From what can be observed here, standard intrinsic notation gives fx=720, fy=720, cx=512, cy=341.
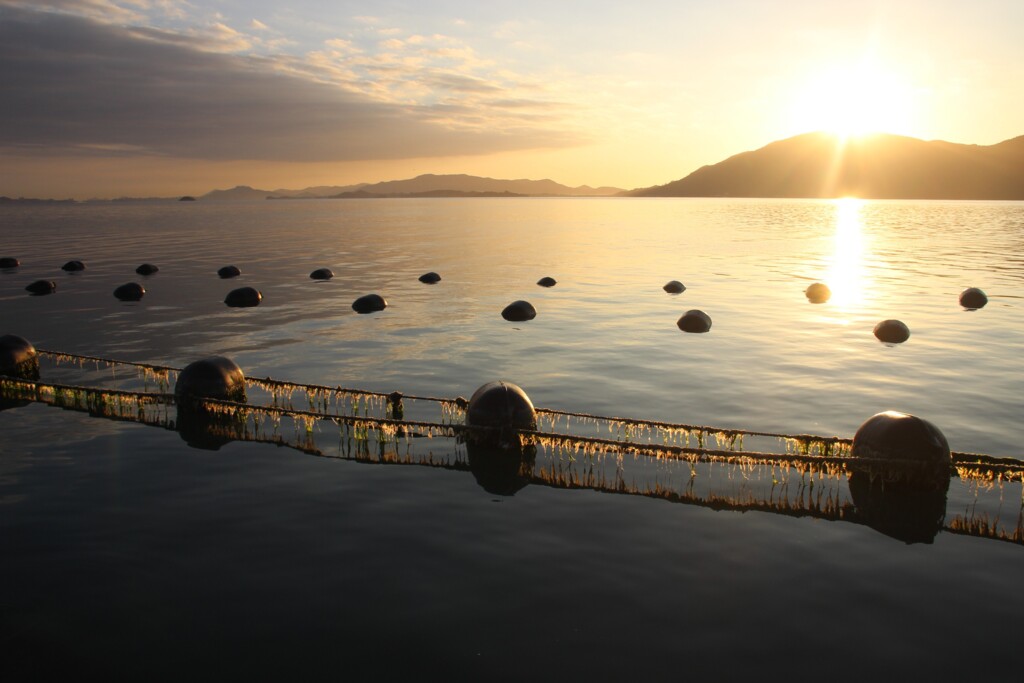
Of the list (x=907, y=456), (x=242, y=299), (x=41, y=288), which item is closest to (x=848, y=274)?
(x=242, y=299)

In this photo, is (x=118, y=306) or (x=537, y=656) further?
(x=118, y=306)

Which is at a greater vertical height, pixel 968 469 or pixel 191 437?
pixel 968 469

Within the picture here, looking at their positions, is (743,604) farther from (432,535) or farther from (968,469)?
(968,469)

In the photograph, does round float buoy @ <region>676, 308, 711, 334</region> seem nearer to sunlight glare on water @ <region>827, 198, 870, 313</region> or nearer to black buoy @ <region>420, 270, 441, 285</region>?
sunlight glare on water @ <region>827, 198, 870, 313</region>

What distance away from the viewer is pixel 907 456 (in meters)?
15.6

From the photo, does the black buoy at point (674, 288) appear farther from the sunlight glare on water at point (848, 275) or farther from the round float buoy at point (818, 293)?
the sunlight glare on water at point (848, 275)

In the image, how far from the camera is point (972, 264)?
67125 mm

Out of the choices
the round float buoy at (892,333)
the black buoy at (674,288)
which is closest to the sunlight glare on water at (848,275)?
the round float buoy at (892,333)

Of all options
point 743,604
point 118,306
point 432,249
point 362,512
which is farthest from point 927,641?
point 432,249

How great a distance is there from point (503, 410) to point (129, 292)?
3905 centimetres

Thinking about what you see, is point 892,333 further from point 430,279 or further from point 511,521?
point 430,279

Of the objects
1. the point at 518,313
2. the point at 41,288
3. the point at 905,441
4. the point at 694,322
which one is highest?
the point at 905,441

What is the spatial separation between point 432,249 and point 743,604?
272ft

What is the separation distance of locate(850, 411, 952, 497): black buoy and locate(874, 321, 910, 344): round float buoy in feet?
65.7
